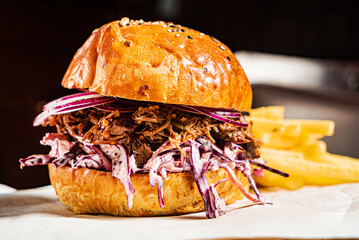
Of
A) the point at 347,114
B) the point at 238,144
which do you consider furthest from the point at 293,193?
the point at 347,114

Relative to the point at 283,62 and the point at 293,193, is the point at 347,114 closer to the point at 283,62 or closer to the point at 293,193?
the point at 283,62

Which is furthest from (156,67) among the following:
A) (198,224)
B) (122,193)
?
(198,224)

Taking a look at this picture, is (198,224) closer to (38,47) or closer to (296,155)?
(296,155)

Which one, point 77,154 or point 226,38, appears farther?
point 226,38

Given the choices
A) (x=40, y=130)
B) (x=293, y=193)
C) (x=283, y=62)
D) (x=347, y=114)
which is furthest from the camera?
(x=283, y=62)

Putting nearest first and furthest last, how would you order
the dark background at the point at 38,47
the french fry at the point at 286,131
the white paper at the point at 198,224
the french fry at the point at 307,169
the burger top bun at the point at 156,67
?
the white paper at the point at 198,224 < the burger top bun at the point at 156,67 < the french fry at the point at 307,169 < the french fry at the point at 286,131 < the dark background at the point at 38,47

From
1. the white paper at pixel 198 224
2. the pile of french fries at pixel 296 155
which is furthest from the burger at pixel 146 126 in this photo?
the pile of french fries at pixel 296 155

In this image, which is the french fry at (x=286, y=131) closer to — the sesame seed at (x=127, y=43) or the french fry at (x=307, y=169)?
the french fry at (x=307, y=169)
